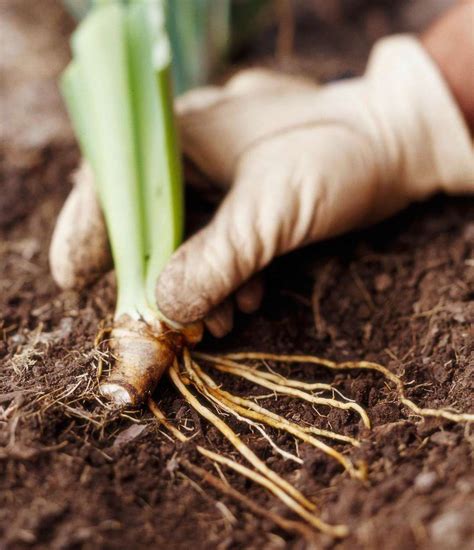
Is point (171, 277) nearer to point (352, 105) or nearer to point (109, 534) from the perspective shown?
point (109, 534)

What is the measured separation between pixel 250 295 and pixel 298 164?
297mm

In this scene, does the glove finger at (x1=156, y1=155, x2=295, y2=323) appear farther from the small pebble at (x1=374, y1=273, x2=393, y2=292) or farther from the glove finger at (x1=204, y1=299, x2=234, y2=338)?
the small pebble at (x1=374, y1=273, x2=393, y2=292)

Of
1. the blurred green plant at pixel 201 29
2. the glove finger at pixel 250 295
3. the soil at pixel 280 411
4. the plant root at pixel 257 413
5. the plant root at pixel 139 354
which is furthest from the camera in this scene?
the blurred green plant at pixel 201 29

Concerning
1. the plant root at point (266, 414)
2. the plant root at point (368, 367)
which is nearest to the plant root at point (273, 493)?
the plant root at point (266, 414)

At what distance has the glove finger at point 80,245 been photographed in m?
1.24

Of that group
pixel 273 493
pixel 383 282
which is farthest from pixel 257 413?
pixel 383 282

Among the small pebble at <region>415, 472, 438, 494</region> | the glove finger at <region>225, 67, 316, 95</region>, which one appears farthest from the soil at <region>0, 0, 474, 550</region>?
the glove finger at <region>225, 67, 316, 95</region>

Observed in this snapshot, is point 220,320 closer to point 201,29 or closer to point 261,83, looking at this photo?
point 261,83

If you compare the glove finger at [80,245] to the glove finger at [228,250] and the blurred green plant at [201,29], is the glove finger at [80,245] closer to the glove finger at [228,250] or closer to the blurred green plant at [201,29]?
the glove finger at [228,250]

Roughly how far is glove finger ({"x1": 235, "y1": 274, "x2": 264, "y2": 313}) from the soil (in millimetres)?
30

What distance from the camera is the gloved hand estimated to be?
3.82ft

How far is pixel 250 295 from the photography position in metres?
1.24

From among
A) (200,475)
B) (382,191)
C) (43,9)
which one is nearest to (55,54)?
Result: (43,9)

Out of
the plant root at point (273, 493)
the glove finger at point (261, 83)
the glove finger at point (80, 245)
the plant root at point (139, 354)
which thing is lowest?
the plant root at point (273, 493)
